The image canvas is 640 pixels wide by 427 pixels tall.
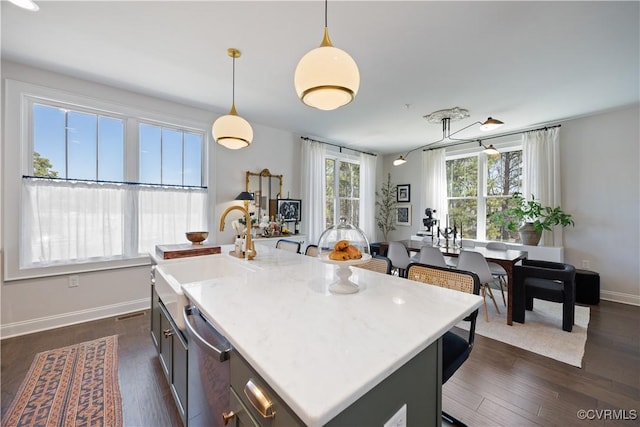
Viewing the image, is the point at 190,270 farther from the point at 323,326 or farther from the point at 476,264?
the point at 476,264

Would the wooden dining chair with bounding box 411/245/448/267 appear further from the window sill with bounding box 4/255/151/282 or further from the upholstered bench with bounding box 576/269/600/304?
the window sill with bounding box 4/255/151/282

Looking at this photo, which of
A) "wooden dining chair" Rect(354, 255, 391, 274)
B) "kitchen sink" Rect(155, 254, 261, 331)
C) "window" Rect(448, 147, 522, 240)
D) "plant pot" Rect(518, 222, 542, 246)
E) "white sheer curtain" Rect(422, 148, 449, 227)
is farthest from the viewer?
"white sheer curtain" Rect(422, 148, 449, 227)

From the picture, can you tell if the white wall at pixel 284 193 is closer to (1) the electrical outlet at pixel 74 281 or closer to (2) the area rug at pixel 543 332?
(1) the electrical outlet at pixel 74 281

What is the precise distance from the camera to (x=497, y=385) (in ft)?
6.35

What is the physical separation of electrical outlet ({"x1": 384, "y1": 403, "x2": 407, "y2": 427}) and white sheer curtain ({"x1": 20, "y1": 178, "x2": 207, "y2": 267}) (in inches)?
141

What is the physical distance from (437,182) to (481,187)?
2.65 ft

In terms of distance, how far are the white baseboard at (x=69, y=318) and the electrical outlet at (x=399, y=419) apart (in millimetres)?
3615

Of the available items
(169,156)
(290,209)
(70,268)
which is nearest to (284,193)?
(290,209)

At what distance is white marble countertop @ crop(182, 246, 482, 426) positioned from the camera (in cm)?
60

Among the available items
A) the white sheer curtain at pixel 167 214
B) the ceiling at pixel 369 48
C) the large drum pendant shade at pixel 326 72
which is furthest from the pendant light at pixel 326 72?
the white sheer curtain at pixel 167 214

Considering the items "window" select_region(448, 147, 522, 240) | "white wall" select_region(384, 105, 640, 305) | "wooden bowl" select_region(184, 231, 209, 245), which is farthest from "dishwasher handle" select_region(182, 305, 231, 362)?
"white wall" select_region(384, 105, 640, 305)

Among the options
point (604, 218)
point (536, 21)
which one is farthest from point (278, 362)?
point (604, 218)

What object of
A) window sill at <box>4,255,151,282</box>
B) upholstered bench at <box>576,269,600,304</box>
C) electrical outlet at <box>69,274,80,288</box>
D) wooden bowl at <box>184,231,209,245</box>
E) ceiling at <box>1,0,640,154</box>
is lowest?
upholstered bench at <box>576,269,600,304</box>

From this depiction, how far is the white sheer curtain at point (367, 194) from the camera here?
6062 mm
